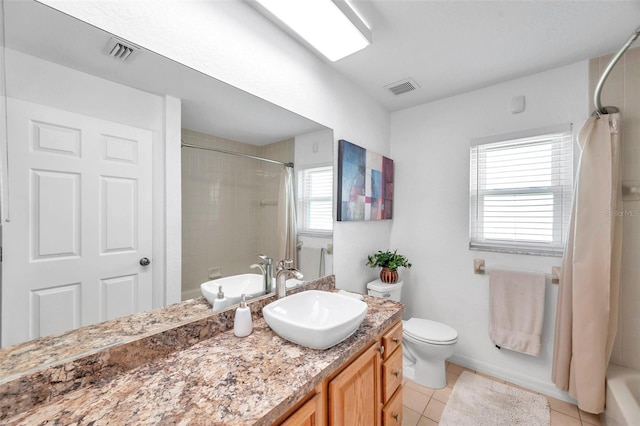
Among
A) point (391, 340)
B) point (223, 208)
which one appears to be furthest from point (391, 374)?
point (223, 208)

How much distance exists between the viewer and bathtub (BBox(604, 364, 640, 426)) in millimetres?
1382

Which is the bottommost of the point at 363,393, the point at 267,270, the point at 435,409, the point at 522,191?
the point at 435,409

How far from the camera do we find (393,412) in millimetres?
1388

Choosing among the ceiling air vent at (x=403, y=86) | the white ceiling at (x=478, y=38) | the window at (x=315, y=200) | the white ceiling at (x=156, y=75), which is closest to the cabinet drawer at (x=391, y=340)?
the window at (x=315, y=200)

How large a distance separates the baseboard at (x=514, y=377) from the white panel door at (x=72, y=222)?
2.51m

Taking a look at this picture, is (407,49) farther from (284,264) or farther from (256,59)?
(284,264)

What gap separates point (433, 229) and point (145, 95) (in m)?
2.33

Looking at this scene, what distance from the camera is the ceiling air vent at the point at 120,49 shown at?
33.8 inches

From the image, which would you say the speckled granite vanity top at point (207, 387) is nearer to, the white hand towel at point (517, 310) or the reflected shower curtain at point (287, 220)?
the reflected shower curtain at point (287, 220)

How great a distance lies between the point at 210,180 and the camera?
1.16 meters

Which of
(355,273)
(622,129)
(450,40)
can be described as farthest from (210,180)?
(622,129)

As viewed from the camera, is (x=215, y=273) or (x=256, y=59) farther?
(x=256, y=59)

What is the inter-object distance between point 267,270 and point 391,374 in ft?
2.84

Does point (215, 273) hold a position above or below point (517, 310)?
above
